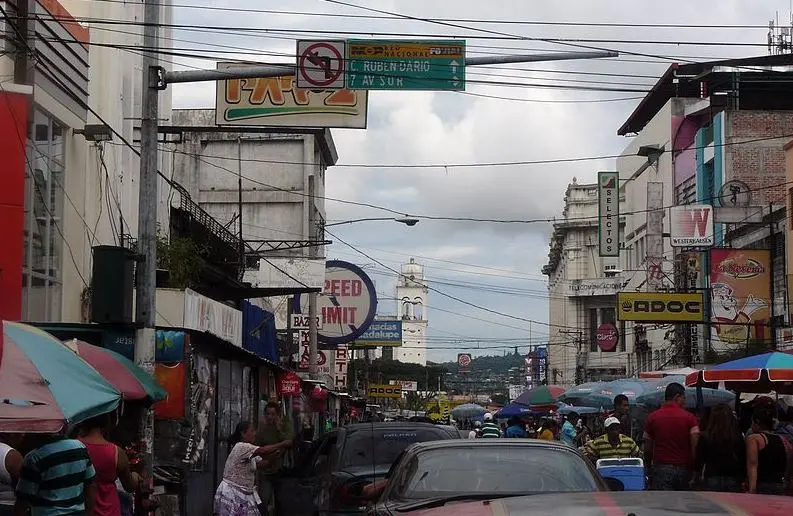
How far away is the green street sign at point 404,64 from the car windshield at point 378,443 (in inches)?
164

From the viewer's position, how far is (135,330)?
47.0ft

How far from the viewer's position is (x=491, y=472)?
8.43 metres

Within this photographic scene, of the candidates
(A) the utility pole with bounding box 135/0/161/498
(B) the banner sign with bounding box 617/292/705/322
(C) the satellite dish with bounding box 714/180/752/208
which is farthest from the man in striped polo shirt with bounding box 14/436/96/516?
(C) the satellite dish with bounding box 714/180/752/208

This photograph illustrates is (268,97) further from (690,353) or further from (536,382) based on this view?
(536,382)

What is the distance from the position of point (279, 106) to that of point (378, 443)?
13803mm

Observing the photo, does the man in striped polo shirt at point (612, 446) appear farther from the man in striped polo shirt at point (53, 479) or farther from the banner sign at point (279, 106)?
the banner sign at point (279, 106)

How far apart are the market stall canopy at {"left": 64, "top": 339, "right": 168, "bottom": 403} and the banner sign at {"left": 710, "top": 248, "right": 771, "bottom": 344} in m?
28.9

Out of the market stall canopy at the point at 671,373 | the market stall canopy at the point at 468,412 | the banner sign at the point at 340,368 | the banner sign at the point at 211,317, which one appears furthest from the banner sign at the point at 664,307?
the banner sign at the point at 340,368

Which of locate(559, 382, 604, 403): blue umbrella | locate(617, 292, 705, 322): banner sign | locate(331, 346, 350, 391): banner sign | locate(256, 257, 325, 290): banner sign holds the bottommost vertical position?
locate(331, 346, 350, 391): banner sign

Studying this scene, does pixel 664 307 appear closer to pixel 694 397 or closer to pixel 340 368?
pixel 694 397

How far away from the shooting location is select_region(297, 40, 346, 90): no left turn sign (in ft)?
48.5

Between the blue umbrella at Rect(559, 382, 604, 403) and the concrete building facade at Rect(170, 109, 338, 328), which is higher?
the concrete building facade at Rect(170, 109, 338, 328)

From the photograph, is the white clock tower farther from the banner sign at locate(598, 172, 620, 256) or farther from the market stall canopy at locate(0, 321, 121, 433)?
the market stall canopy at locate(0, 321, 121, 433)

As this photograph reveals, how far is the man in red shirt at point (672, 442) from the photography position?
43.5ft
